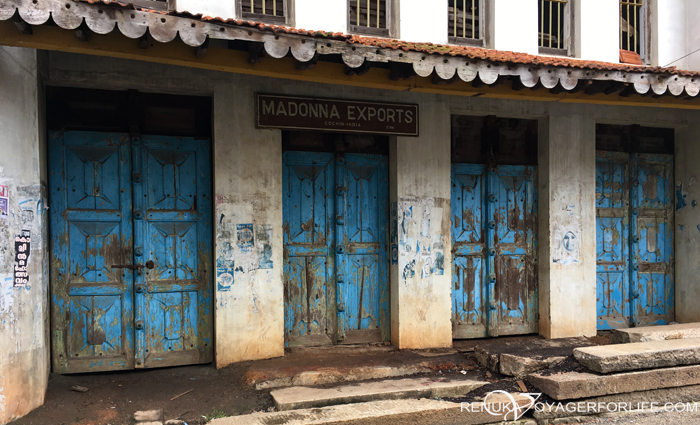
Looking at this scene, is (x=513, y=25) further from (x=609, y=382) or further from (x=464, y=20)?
(x=609, y=382)

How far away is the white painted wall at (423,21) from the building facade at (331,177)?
0.03m

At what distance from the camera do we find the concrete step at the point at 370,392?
4.64 m

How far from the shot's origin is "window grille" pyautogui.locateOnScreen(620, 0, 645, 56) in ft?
25.7

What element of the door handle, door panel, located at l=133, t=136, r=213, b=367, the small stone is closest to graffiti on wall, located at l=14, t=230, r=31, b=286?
the door handle

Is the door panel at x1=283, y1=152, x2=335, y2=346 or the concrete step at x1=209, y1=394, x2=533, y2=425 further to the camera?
the door panel at x1=283, y1=152, x2=335, y2=346

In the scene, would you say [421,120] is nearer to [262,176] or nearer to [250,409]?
[262,176]

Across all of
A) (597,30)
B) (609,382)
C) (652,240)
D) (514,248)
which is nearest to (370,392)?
(609,382)

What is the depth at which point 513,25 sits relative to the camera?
7035 millimetres

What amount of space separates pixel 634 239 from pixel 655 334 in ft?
7.36

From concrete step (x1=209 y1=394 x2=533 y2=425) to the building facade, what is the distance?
143 cm

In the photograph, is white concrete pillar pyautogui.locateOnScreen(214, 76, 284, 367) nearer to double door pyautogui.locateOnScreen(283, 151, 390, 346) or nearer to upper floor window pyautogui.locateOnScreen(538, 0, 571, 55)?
double door pyautogui.locateOnScreen(283, 151, 390, 346)

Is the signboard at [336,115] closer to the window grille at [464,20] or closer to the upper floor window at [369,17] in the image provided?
the upper floor window at [369,17]

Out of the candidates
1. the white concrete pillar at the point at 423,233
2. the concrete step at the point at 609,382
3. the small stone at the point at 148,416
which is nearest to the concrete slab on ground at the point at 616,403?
the concrete step at the point at 609,382

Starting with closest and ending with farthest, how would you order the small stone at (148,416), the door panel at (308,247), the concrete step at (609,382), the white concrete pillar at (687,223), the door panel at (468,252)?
the small stone at (148,416) < the concrete step at (609,382) < the door panel at (308,247) < the door panel at (468,252) < the white concrete pillar at (687,223)
